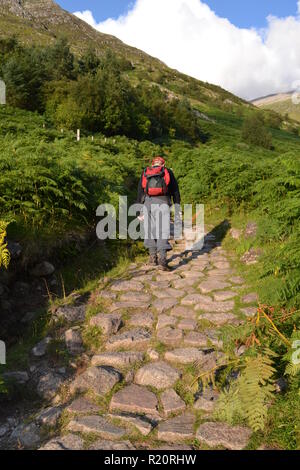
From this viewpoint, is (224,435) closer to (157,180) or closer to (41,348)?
(41,348)

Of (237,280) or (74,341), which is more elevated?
(237,280)

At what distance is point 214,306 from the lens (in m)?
4.71

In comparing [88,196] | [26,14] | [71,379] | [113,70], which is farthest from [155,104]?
[26,14]

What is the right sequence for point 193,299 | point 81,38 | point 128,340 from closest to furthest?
point 128,340
point 193,299
point 81,38

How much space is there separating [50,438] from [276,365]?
1918 millimetres

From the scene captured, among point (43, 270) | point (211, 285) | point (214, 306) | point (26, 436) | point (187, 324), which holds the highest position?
point (43, 270)

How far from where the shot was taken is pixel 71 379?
11.5 ft

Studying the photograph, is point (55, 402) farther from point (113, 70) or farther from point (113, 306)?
point (113, 70)

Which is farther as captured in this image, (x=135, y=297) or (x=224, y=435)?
(x=135, y=297)

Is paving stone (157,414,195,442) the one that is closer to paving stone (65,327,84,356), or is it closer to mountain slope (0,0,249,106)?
paving stone (65,327,84,356)

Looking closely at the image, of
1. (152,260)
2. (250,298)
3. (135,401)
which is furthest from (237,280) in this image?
(135,401)

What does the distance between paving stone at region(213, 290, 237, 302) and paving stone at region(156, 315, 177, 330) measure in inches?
33.8

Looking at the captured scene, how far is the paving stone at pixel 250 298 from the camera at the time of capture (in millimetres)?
4684

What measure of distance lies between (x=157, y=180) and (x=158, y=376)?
3801mm
